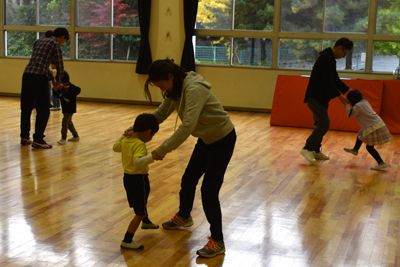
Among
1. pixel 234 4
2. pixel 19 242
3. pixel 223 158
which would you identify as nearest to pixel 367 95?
pixel 234 4

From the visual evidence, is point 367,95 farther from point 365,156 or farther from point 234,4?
point 234,4

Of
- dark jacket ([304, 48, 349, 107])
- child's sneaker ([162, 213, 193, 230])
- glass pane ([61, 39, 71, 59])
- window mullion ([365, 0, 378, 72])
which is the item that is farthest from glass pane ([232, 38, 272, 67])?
child's sneaker ([162, 213, 193, 230])

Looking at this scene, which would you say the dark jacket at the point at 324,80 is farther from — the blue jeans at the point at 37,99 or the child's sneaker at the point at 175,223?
the blue jeans at the point at 37,99

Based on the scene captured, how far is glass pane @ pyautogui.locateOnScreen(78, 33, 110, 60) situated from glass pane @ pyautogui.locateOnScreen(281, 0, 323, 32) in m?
4.01

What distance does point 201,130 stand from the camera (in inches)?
107

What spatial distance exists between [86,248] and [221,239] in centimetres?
83

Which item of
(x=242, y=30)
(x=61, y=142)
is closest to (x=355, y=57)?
(x=242, y=30)

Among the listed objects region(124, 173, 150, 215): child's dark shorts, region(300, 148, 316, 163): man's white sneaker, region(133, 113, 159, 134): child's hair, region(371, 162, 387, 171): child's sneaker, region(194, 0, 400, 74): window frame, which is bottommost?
region(371, 162, 387, 171): child's sneaker

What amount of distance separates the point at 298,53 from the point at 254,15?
1233 mm

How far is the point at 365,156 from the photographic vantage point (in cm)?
588

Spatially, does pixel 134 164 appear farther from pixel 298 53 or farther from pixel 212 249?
pixel 298 53

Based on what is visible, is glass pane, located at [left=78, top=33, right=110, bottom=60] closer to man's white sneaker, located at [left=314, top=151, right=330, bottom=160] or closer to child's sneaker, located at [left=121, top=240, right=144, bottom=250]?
man's white sneaker, located at [left=314, top=151, right=330, bottom=160]

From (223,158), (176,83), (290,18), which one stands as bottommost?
(223,158)

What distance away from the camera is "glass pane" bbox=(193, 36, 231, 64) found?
1006 cm
